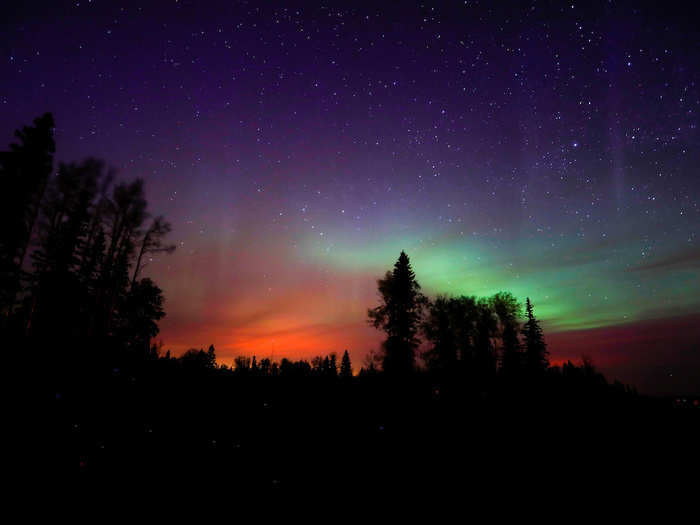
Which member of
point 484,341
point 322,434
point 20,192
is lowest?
point 322,434

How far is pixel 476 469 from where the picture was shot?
9.20 meters

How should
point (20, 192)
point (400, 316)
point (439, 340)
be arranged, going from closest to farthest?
point (20, 192), point (400, 316), point (439, 340)

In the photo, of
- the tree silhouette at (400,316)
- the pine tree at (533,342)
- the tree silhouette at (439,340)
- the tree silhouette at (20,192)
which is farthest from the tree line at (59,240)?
the pine tree at (533,342)

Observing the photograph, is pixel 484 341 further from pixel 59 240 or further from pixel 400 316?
pixel 59 240

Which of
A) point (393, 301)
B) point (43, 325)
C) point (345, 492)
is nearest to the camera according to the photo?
point (345, 492)

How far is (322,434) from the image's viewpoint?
1061 centimetres

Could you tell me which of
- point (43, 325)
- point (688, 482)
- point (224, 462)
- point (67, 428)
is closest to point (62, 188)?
point (43, 325)

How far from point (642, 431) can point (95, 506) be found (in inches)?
693

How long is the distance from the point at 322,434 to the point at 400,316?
778 inches

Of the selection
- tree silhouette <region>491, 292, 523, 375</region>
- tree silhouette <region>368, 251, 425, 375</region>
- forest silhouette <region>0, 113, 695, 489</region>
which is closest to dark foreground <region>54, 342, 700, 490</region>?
forest silhouette <region>0, 113, 695, 489</region>

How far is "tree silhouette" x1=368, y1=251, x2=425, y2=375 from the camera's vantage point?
1113 inches

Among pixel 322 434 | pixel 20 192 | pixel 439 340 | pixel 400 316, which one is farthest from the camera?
pixel 439 340

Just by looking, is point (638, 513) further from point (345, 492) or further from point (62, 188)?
point (62, 188)

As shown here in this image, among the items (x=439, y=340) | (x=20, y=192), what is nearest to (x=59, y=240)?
(x=20, y=192)
